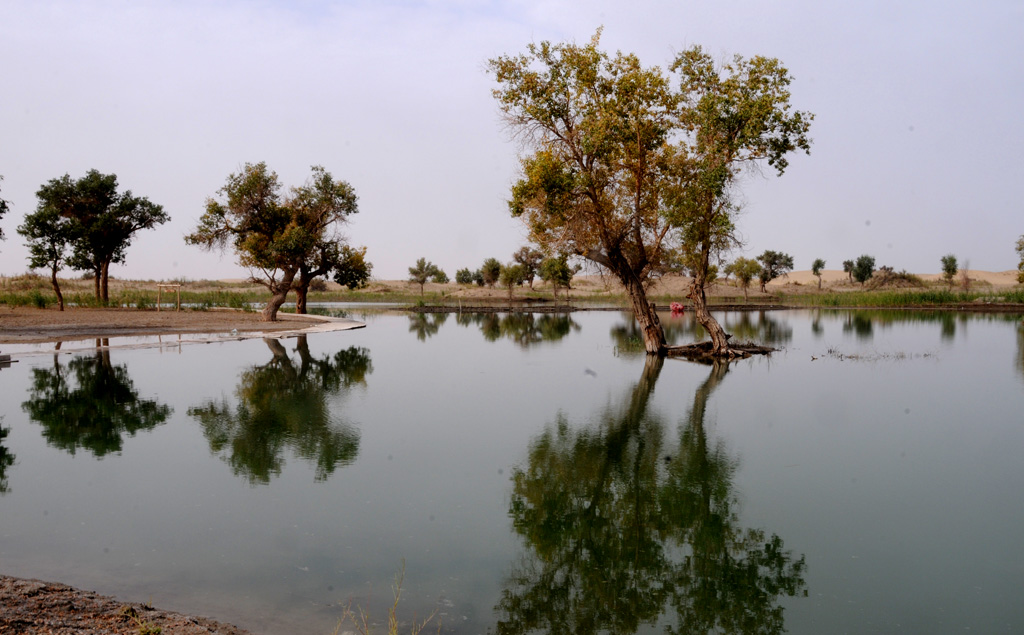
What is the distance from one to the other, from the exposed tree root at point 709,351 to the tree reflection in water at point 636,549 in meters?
13.7

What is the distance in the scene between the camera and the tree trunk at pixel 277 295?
36344mm

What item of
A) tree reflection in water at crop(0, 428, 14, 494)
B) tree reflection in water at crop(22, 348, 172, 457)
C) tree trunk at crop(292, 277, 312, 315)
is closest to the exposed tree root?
tree reflection in water at crop(22, 348, 172, 457)

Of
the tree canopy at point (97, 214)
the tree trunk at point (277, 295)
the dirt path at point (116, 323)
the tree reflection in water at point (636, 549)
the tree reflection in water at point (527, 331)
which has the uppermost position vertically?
the tree canopy at point (97, 214)

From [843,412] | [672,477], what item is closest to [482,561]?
[672,477]

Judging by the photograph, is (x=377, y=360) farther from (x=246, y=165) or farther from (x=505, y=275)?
(x=505, y=275)

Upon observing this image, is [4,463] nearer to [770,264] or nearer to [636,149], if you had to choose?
[636,149]

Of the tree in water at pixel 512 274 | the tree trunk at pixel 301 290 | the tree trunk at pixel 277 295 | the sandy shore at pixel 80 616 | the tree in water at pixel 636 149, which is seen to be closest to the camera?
the sandy shore at pixel 80 616

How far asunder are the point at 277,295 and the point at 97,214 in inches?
593

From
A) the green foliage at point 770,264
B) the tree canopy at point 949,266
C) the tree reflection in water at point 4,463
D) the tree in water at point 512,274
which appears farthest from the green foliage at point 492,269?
the tree reflection in water at point 4,463

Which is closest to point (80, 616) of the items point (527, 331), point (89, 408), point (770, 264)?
point (89, 408)

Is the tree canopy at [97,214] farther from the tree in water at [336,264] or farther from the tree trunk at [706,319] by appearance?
the tree trunk at [706,319]

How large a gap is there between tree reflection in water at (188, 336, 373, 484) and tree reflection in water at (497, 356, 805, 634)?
2.99m

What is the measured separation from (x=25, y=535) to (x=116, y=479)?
2000 millimetres

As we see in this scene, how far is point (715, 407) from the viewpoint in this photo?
46.3ft
